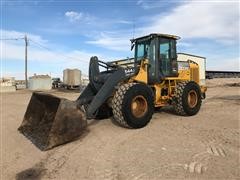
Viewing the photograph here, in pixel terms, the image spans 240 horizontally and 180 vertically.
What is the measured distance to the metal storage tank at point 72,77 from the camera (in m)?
38.4

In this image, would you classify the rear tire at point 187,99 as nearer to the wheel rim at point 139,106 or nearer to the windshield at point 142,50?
the windshield at point 142,50

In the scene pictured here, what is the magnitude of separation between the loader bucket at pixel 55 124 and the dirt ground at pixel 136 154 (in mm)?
173

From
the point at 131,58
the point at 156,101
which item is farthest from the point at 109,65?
the point at 156,101

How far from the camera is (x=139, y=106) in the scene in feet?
28.6

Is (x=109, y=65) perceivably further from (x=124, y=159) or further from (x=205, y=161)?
(x=205, y=161)

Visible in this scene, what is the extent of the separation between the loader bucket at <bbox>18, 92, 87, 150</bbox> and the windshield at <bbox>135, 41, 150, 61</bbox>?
3.23 m

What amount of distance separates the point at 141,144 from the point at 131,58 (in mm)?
3881

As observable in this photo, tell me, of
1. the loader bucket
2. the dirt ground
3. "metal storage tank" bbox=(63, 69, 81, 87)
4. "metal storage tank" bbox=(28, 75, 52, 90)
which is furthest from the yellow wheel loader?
"metal storage tank" bbox=(28, 75, 52, 90)

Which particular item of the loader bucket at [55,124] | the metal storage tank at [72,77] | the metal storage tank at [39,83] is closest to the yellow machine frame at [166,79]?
the loader bucket at [55,124]

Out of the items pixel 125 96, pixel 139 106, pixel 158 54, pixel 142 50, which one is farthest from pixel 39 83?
pixel 125 96

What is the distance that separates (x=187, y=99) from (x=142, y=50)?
1.97 m

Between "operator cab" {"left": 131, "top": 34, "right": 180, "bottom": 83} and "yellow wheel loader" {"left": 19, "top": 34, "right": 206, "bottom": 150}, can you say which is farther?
"operator cab" {"left": 131, "top": 34, "right": 180, "bottom": 83}

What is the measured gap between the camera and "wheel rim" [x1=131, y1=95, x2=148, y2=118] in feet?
27.9

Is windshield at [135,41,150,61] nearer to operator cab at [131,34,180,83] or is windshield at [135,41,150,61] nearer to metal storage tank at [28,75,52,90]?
operator cab at [131,34,180,83]
